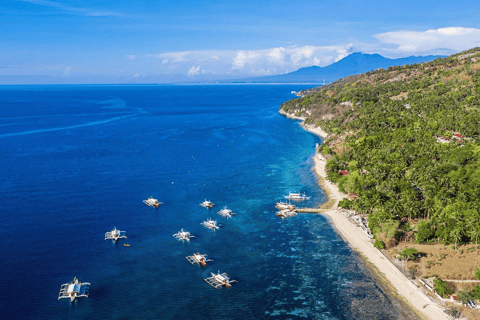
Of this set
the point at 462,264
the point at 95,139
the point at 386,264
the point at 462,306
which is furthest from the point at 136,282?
the point at 95,139

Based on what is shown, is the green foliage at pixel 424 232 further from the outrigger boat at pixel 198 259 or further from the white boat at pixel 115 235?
the white boat at pixel 115 235

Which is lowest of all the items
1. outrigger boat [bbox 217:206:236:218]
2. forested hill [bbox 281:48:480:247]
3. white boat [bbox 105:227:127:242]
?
outrigger boat [bbox 217:206:236:218]

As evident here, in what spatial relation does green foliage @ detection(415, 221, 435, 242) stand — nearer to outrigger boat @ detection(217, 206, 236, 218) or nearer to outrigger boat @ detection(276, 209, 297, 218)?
outrigger boat @ detection(276, 209, 297, 218)

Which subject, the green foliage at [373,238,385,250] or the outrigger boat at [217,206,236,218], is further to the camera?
the outrigger boat at [217,206,236,218]

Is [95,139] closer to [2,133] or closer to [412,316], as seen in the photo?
[2,133]

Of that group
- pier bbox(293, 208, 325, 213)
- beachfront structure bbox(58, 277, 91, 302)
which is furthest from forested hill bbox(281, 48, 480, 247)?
beachfront structure bbox(58, 277, 91, 302)

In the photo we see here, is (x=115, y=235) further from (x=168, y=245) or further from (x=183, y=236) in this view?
(x=183, y=236)

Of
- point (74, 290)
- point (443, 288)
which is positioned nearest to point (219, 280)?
point (74, 290)
